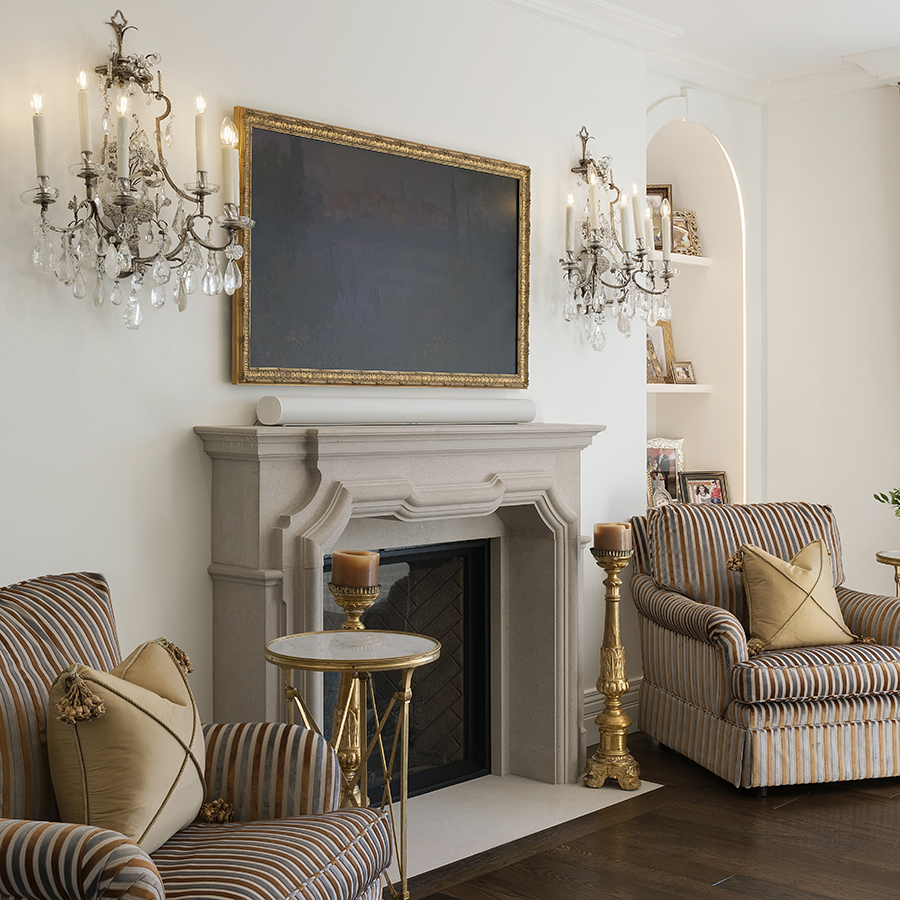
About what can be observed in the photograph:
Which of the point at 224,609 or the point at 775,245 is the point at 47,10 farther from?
the point at 775,245

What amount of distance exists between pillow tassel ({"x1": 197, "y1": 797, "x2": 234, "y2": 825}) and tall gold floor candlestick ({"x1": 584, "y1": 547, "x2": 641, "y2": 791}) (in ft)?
5.91

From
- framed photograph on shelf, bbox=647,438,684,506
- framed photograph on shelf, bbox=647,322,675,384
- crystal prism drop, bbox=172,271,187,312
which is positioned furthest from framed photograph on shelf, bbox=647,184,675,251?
crystal prism drop, bbox=172,271,187,312

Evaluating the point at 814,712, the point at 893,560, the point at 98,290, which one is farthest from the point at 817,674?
the point at 98,290

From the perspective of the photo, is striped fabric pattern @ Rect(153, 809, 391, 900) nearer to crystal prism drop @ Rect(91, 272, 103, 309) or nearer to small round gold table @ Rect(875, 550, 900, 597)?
crystal prism drop @ Rect(91, 272, 103, 309)

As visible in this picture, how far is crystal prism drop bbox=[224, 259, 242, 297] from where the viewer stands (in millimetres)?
2945

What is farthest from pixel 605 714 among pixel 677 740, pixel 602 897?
pixel 602 897

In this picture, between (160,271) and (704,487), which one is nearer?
(160,271)

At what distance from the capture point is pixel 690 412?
5445mm

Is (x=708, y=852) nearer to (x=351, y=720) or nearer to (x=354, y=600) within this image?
A: (x=351, y=720)

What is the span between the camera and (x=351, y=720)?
9.12ft

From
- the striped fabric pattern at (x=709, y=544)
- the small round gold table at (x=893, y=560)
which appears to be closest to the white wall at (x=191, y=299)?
the striped fabric pattern at (x=709, y=544)

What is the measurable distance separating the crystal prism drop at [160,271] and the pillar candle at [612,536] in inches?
64.7

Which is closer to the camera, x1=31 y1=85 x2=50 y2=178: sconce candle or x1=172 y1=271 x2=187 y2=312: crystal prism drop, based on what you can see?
x1=31 y1=85 x2=50 y2=178: sconce candle

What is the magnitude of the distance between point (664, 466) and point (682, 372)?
52 cm
